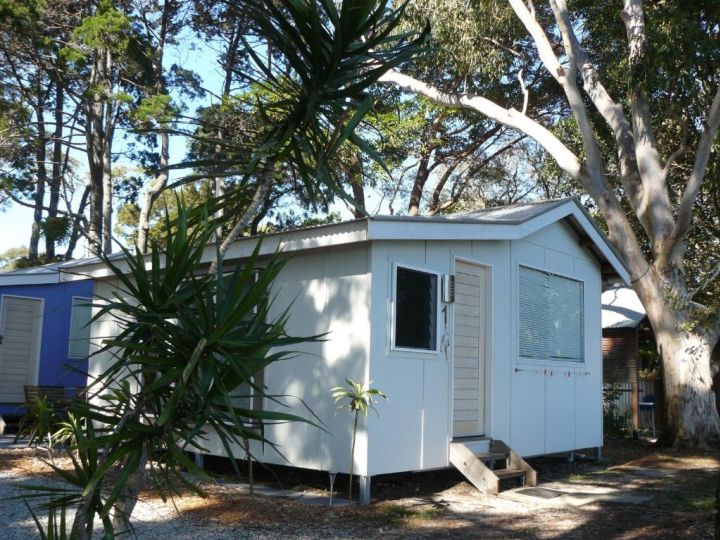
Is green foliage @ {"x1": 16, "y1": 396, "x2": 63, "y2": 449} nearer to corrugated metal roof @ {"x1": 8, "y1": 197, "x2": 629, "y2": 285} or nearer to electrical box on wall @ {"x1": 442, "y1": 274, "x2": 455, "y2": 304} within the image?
corrugated metal roof @ {"x1": 8, "y1": 197, "x2": 629, "y2": 285}

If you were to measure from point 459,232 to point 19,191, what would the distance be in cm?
1945

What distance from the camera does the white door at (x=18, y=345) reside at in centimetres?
1333

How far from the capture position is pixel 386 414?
25.0 ft

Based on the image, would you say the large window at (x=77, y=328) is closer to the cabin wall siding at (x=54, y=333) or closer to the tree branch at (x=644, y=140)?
the cabin wall siding at (x=54, y=333)

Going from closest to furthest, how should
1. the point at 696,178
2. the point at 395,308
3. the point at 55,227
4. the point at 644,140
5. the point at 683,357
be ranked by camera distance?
1. the point at 395,308
2. the point at 696,178
3. the point at 683,357
4. the point at 644,140
5. the point at 55,227

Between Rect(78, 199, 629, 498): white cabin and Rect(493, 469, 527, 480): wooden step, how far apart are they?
18.4 inches

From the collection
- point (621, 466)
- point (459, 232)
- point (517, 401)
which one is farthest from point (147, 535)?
point (621, 466)

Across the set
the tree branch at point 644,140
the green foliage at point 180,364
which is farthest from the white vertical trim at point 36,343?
the tree branch at point 644,140

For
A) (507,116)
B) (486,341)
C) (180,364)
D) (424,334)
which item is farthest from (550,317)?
(180,364)

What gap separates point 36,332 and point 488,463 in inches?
349

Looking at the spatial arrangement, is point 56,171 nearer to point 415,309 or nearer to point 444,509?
point 415,309

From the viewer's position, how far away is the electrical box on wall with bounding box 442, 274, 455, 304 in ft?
27.4

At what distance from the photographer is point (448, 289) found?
330 inches

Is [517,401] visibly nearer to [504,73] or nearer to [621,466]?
[621,466]
